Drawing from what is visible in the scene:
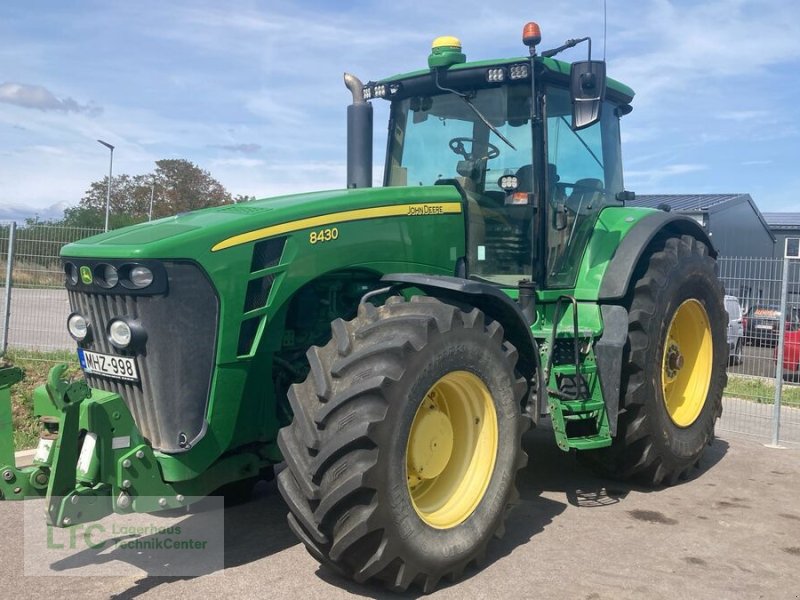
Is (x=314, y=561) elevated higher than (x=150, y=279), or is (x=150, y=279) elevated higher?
(x=150, y=279)

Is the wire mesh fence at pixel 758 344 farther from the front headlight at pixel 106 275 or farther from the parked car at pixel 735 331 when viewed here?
the front headlight at pixel 106 275

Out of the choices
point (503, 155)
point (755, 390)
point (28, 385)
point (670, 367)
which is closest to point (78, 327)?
point (503, 155)

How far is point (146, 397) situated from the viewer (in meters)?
3.70

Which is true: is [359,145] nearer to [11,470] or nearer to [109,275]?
[109,275]

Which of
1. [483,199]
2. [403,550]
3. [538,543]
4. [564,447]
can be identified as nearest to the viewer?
[403,550]

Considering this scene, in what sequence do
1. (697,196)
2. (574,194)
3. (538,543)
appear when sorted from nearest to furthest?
(538,543) → (574,194) → (697,196)

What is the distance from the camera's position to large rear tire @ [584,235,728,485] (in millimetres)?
5199

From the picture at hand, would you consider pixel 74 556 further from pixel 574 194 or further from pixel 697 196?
pixel 697 196

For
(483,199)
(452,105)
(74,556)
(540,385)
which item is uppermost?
(452,105)

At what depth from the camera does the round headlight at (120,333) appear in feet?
12.0

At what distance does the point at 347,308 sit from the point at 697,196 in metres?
24.0

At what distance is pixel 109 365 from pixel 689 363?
14.5 feet

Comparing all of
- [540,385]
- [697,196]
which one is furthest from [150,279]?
[697,196]

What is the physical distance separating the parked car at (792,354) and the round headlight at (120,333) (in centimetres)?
735
